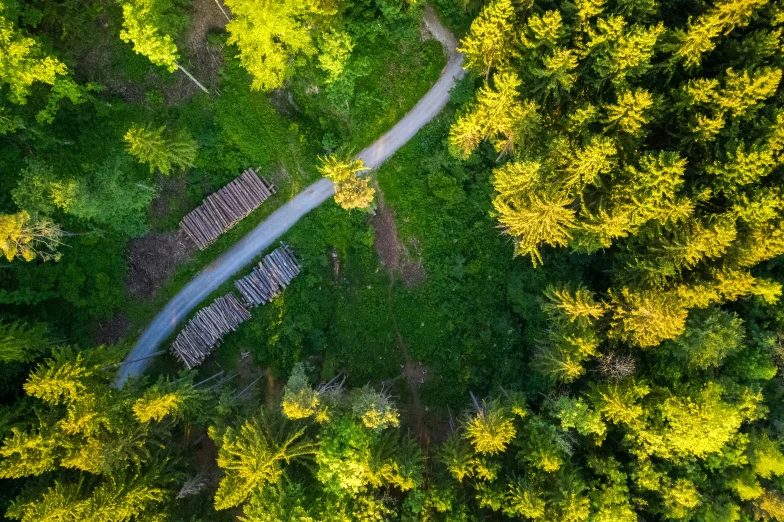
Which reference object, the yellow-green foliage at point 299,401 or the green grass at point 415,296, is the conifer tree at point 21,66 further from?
the yellow-green foliage at point 299,401

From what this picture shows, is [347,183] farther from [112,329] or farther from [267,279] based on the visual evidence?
[112,329]

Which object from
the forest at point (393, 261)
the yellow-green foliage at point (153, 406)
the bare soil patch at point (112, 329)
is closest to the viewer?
the forest at point (393, 261)

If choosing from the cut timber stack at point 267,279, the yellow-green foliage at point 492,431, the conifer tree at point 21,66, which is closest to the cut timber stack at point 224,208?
the cut timber stack at point 267,279

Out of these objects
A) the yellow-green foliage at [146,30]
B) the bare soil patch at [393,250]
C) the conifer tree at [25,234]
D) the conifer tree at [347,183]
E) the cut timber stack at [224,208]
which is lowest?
the bare soil patch at [393,250]

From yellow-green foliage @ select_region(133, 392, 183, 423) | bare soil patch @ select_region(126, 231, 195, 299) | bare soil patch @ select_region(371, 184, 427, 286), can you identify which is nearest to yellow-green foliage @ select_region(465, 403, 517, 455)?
bare soil patch @ select_region(371, 184, 427, 286)

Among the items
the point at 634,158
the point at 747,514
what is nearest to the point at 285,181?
the point at 634,158

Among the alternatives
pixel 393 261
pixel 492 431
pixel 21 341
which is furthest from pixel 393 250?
pixel 21 341

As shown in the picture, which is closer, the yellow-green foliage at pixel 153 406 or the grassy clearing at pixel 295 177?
the yellow-green foliage at pixel 153 406
